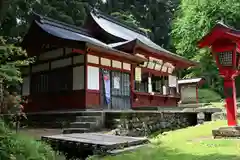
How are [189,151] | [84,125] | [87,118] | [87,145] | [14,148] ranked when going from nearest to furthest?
[14,148] < [189,151] < [87,145] < [84,125] < [87,118]

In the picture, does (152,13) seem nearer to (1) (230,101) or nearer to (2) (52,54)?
(2) (52,54)

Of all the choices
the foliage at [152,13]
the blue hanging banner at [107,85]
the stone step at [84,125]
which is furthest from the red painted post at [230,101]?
the foliage at [152,13]

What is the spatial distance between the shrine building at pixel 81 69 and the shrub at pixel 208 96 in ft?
43.3

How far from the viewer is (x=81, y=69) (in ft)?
47.5

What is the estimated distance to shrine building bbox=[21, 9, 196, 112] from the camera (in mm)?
14375

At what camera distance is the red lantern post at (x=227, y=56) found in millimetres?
8188

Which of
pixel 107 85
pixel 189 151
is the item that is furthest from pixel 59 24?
pixel 189 151

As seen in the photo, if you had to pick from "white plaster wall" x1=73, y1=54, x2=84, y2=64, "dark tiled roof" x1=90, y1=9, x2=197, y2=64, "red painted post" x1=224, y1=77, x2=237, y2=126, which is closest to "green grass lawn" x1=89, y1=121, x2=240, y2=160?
"red painted post" x1=224, y1=77, x2=237, y2=126

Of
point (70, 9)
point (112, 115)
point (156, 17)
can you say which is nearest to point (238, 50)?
point (112, 115)

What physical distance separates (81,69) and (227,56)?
782 cm

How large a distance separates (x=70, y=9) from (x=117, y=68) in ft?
44.2

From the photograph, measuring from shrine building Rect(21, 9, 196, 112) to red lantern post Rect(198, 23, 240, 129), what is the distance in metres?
6.07

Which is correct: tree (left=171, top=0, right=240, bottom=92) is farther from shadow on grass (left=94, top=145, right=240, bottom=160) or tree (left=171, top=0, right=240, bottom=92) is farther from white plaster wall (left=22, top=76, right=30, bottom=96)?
shadow on grass (left=94, top=145, right=240, bottom=160)

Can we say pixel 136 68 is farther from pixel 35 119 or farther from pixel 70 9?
pixel 70 9
